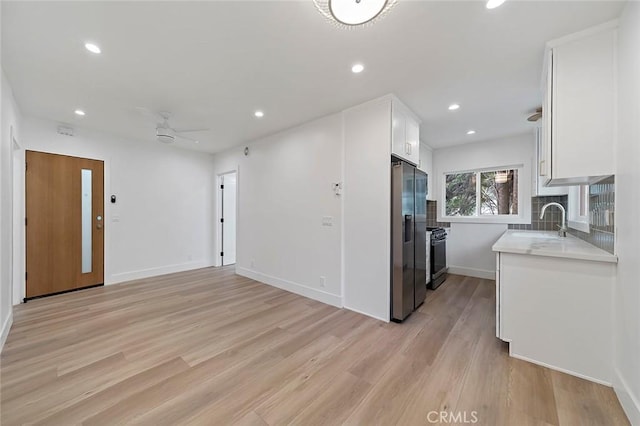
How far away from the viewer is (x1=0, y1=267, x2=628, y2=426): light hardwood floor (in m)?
1.58

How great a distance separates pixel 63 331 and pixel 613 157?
204 inches

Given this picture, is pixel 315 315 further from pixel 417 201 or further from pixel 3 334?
pixel 3 334

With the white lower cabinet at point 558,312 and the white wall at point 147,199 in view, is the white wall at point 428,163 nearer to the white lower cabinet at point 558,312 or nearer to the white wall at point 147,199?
the white lower cabinet at point 558,312

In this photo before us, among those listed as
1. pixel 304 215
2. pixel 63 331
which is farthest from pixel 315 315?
pixel 63 331

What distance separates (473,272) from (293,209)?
12.3 ft

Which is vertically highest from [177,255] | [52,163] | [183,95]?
[183,95]

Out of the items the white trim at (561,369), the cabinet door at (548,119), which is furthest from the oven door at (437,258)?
the cabinet door at (548,119)

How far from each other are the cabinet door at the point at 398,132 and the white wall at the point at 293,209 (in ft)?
2.41

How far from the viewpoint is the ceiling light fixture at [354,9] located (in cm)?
140

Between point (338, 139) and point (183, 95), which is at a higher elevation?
point (183, 95)

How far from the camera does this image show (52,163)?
3816mm

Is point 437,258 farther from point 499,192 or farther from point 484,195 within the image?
point 499,192
